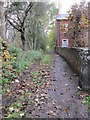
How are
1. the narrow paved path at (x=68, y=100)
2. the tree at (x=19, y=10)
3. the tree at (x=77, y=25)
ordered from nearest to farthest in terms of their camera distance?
the narrow paved path at (x=68, y=100)
the tree at (x=77, y=25)
the tree at (x=19, y=10)

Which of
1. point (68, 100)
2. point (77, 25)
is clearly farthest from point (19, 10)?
point (68, 100)

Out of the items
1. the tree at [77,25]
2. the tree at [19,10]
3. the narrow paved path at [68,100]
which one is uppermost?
the tree at [19,10]

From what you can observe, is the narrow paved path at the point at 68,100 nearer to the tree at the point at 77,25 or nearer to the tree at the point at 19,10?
the tree at the point at 77,25

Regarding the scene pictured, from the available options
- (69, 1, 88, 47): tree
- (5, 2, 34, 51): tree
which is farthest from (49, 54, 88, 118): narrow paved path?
(5, 2, 34, 51): tree

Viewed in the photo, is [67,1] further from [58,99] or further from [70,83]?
[58,99]

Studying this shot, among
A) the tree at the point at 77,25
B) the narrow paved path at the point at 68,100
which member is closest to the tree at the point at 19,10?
the tree at the point at 77,25

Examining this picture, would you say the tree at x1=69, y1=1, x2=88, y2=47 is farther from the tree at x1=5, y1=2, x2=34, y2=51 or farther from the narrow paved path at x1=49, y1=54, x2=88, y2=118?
the narrow paved path at x1=49, y1=54, x2=88, y2=118

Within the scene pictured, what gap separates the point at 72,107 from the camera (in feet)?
9.64

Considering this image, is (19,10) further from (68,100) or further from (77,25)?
(68,100)

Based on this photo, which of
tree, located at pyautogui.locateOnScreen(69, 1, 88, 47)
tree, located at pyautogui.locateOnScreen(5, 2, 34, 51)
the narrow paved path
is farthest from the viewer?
tree, located at pyautogui.locateOnScreen(5, 2, 34, 51)

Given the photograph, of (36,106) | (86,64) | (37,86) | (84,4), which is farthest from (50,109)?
(84,4)

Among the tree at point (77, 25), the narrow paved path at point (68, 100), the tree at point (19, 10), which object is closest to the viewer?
the narrow paved path at point (68, 100)

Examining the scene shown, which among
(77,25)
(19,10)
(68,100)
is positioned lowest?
(68,100)

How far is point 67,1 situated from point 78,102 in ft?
19.6
